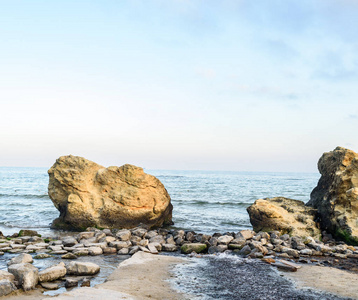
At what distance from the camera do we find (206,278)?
7.75m

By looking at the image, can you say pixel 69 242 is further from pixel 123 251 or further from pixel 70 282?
pixel 70 282

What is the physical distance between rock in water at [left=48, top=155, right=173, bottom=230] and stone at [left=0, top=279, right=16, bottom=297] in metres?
8.71

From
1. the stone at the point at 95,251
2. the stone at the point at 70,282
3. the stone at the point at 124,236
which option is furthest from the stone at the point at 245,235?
the stone at the point at 70,282

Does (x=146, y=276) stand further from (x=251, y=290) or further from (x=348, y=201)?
(x=348, y=201)

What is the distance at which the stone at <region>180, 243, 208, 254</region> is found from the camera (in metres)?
11.1

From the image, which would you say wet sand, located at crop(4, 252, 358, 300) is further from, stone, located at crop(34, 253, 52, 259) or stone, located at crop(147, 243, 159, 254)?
stone, located at crop(34, 253, 52, 259)

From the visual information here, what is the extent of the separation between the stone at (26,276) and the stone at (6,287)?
1.00 ft

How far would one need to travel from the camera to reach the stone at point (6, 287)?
6199 millimetres

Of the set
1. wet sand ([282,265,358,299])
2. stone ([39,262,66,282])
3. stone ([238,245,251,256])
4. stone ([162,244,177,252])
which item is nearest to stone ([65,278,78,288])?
stone ([39,262,66,282])

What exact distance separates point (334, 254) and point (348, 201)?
349 centimetres

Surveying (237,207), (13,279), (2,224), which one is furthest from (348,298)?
(237,207)

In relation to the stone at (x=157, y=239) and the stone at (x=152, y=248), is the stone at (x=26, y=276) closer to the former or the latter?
the stone at (x=152, y=248)

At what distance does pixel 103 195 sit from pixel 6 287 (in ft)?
30.6

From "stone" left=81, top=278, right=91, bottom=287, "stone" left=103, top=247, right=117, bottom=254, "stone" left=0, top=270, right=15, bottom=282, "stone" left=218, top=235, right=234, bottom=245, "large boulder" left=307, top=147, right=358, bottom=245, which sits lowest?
"stone" left=103, top=247, right=117, bottom=254
